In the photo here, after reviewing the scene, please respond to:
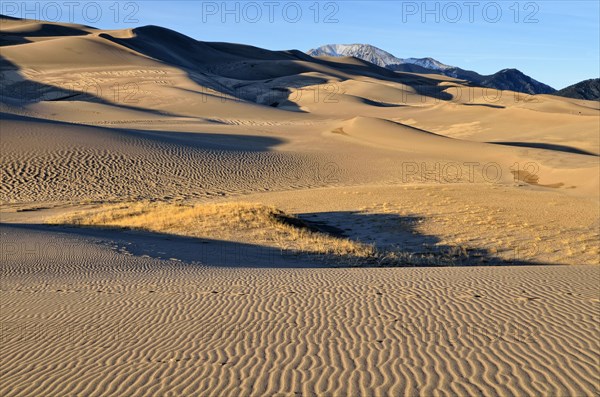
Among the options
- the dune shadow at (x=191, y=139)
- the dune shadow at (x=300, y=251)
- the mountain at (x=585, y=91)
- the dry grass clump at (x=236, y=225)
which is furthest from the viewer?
the mountain at (x=585, y=91)

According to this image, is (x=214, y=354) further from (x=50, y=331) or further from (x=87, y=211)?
(x=87, y=211)

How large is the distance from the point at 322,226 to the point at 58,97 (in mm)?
59480

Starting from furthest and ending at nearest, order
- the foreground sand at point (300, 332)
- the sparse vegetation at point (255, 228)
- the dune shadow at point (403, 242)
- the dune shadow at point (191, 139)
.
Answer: the dune shadow at point (191, 139)
the sparse vegetation at point (255, 228)
the dune shadow at point (403, 242)
the foreground sand at point (300, 332)

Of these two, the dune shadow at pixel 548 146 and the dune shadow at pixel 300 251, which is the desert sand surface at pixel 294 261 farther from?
the dune shadow at pixel 548 146

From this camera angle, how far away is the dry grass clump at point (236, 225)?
58.1 ft

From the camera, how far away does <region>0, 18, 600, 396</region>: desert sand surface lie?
6055 mm

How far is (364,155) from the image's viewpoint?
4059cm

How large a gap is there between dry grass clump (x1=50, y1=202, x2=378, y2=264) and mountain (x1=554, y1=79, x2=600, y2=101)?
526ft

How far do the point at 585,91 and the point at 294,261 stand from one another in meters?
174

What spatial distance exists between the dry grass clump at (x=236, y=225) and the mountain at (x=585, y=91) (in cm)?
16044

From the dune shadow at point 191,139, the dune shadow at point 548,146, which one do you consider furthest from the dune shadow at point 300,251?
the dune shadow at point 548,146

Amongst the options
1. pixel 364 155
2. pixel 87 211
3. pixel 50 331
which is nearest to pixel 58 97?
pixel 364 155

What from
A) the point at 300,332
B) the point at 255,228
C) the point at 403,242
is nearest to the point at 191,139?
the point at 255,228

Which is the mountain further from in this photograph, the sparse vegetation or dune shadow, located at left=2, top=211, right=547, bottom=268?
the sparse vegetation
